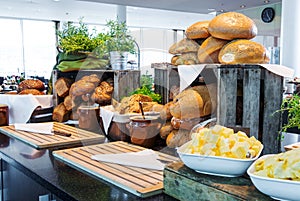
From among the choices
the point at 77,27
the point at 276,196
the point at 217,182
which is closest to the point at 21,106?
the point at 77,27

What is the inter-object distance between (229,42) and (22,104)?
124cm

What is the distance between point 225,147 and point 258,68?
37 centimetres

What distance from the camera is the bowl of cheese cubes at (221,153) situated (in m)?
0.68

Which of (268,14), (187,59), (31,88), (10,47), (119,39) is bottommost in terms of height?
(31,88)

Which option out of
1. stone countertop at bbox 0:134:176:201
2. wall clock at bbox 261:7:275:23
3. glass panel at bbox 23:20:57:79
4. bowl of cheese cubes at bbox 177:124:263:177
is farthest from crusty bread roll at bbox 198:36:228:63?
glass panel at bbox 23:20:57:79

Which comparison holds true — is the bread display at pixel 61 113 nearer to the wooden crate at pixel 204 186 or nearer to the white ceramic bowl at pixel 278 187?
the wooden crate at pixel 204 186

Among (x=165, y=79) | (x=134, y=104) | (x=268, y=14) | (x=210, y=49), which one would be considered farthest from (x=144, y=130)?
(x=268, y=14)

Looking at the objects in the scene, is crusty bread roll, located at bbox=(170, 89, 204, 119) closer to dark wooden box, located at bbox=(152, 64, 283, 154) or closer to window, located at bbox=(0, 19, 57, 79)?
dark wooden box, located at bbox=(152, 64, 283, 154)

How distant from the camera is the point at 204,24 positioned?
1.17 meters

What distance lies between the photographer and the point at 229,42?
1.05 meters

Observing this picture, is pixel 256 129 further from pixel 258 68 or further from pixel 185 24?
pixel 185 24

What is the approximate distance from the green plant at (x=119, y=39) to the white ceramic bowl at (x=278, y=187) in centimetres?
115

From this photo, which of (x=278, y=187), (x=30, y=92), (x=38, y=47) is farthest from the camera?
(x=38, y=47)

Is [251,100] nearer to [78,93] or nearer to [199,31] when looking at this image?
[199,31]
